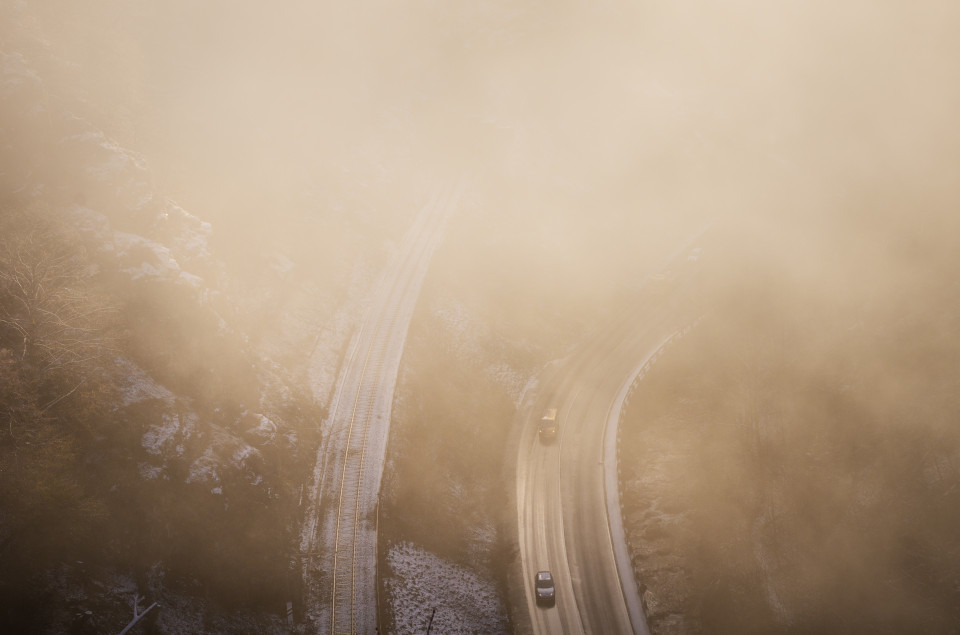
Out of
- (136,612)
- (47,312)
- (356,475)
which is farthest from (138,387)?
(356,475)

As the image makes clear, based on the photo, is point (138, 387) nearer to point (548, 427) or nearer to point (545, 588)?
point (545, 588)

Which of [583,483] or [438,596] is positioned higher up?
[583,483]

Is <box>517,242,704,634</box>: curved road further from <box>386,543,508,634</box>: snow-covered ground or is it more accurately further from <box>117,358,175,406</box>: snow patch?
<box>117,358,175,406</box>: snow patch

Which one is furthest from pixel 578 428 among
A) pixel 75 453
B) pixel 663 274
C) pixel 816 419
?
pixel 75 453

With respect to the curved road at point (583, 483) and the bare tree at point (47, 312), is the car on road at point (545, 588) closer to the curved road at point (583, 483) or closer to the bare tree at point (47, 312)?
the curved road at point (583, 483)

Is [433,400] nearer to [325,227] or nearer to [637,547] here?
[637,547]

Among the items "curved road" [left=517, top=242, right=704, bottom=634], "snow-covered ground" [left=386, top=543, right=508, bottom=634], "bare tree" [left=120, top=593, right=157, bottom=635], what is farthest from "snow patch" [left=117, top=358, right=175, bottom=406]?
"curved road" [left=517, top=242, right=704, bottom=634]
